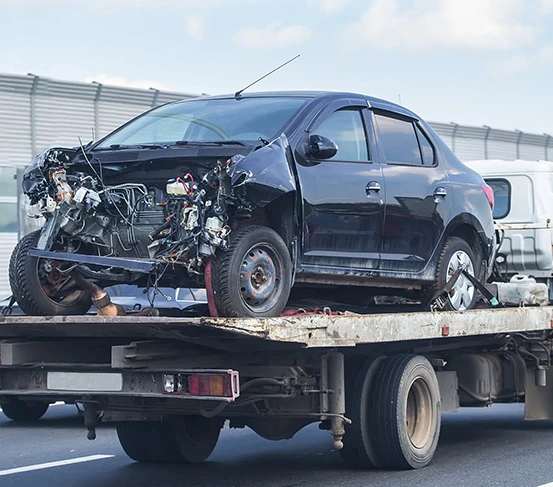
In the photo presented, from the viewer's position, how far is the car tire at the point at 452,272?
907 centimetres

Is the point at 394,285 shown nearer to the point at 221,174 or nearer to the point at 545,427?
the point at 221,174

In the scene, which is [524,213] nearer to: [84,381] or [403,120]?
[403,120]

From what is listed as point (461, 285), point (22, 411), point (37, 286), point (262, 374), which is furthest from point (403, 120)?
point (22, 411)

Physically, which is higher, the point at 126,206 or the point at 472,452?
the point at 126,206

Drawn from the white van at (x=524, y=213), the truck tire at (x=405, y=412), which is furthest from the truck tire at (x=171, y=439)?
the white van at (x=524, y=213)

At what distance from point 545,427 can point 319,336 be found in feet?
17.1

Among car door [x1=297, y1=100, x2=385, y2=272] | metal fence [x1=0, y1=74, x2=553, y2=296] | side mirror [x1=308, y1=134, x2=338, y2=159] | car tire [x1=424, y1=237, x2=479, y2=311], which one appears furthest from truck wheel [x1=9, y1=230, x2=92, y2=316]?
metal fence [x1=0, y1=74, x2=553, y2=296]

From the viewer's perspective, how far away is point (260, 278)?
702cm

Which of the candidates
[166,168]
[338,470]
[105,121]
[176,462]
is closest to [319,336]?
[166,168]

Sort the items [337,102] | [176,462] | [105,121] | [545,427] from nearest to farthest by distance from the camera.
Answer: [337,102] → [176,462] → [545,427] → [105,121]

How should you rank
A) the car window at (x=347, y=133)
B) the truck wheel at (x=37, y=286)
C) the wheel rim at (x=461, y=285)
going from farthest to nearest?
the wheel rim at (x=461, y=285) → the car window at (x=347, y=133) → the truck wheel at (x=37, y=286)

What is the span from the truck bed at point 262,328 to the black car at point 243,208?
0.22 metres

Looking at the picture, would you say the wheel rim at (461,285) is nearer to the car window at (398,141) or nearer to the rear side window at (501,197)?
the car window at (398,141)

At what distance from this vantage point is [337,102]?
835 cm
